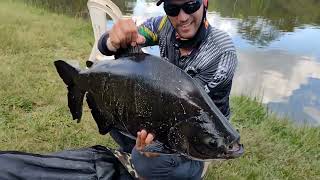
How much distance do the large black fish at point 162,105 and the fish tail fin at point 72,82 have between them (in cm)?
12

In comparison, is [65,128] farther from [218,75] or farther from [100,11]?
[218,75]

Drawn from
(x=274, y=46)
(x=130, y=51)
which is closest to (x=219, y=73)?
(x=130, y=51)

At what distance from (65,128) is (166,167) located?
5.10 feet

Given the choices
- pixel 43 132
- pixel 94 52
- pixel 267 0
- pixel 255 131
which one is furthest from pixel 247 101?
pixel 267 0

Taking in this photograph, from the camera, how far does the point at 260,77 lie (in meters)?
8.42

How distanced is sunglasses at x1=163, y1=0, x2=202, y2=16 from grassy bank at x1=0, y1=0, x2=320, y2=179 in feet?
5.37

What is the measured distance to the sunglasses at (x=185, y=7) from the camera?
2426 millimetres

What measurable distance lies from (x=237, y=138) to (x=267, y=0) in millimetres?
17394

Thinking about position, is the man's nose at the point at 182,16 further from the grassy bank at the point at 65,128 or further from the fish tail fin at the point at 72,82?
the grassy bank at the point at 65,128

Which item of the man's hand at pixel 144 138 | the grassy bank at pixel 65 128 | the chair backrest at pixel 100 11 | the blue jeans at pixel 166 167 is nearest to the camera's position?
the man's hand at pixel 144 138

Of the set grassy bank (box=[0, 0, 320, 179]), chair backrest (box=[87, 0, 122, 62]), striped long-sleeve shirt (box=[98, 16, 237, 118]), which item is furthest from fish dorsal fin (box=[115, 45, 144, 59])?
chair backrest (box=[87, 0, 122, 62])

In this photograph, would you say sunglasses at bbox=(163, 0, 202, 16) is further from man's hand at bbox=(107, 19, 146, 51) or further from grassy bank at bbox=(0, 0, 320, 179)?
grassy bank at bbox=(0, 0, 320, 179)

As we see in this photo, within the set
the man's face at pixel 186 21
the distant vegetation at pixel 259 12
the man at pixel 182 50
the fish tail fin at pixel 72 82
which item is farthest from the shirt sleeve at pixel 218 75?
the distant vegetation at pixel 259 12

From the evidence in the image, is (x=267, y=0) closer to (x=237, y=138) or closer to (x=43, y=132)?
(x=43, y=132)
